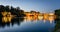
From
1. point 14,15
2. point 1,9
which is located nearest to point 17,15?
point 14,15

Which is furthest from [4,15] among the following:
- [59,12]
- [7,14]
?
[59,12]

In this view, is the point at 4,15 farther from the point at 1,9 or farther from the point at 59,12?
the point at 59,12

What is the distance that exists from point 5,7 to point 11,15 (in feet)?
14.3

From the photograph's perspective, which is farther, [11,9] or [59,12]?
[11,9]

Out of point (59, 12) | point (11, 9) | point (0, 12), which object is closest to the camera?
point (59, 12)

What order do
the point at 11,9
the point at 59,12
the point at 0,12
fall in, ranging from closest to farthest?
the point at 59,12 < the point at 0,12 < the point at 11,9

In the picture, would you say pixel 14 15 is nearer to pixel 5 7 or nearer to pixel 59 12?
pixel 5 7

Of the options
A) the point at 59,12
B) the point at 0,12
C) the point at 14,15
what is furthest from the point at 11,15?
the point at 59,12

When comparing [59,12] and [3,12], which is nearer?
[59,12]

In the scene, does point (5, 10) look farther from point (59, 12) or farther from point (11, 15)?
point (59, 12)

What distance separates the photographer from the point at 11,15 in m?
90.6

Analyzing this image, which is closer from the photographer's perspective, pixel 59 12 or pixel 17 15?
pixel 59 12

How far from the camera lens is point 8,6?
9319cm

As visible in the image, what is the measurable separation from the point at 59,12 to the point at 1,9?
4256 centimetres
